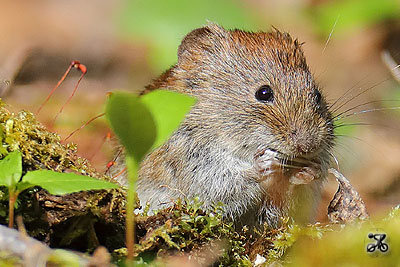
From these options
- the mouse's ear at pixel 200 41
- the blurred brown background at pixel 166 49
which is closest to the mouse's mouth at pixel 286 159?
the mouse's ear at pixel 200 41

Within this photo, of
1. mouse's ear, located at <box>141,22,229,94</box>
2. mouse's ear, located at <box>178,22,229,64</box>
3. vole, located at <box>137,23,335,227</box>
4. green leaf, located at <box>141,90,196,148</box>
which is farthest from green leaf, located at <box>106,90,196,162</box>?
mouse's ear, located at <box>178,22,229,64</box>

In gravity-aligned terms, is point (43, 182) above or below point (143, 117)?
below

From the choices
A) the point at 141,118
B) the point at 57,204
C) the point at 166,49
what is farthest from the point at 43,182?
the point at 166,49

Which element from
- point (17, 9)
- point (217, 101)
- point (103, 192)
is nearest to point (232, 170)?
point (217, 101)

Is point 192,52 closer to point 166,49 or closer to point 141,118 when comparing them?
point 141,118

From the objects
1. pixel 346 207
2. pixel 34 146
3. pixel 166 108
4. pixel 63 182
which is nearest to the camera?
pixel 166 108

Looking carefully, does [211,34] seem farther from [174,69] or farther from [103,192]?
[103,192]

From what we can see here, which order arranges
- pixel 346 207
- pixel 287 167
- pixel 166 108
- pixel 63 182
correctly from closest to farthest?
1. pixel 166 108
2. pixel 63 182
3. pixel 346 207
4. pixel 287 167
